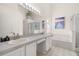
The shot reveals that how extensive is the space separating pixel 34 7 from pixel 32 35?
826mm

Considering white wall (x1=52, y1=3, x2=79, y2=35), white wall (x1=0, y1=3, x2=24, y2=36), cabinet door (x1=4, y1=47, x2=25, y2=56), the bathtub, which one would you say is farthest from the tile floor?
white wall (x1=0, y1=3, x2=24, y2=36)

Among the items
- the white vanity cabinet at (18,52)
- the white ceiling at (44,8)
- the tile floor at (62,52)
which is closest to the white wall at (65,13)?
the white ceiling at (44,8)

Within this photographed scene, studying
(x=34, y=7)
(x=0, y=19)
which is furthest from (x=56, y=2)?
(x=0, y=19)

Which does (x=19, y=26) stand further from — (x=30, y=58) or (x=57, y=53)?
(x=57, y=53)

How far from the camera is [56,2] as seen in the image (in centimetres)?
228

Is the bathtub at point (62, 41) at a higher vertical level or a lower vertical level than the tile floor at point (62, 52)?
higher

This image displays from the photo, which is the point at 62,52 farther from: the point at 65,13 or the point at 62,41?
the point at 65,13

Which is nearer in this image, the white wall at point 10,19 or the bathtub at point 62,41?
the white wall at point 10,19

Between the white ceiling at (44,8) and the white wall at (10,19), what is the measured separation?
49 cm

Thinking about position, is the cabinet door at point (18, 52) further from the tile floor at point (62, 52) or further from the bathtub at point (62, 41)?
the bathtub at point (62, 41)

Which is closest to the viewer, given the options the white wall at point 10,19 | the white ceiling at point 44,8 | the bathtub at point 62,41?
the white wall at point 10,19

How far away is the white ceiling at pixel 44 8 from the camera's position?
2.38 metres

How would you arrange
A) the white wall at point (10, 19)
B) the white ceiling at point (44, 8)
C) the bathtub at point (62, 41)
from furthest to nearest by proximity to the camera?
the bathtub at point (62, 41) < the white ceiling at point (44, 8) < the white wall at point (10, 19)

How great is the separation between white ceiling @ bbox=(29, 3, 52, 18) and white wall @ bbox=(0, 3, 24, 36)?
19.2 inches
